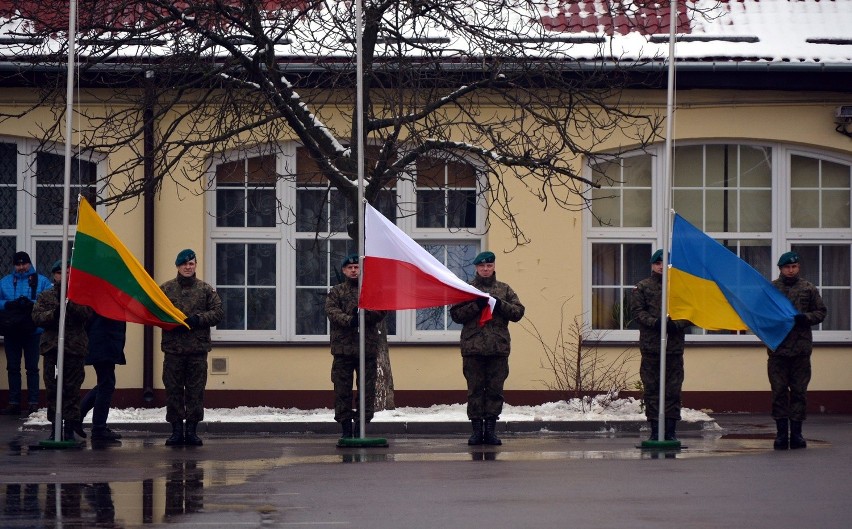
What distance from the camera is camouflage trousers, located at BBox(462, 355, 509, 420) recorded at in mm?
14039

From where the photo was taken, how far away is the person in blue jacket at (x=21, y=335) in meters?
17.3

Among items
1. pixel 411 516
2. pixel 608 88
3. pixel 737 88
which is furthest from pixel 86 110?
pixel 411 516

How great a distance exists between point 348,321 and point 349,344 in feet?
0.92

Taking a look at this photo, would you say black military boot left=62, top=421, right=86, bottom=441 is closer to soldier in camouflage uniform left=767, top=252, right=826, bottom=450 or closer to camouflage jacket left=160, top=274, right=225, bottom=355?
camouflage jacket left=160, top=274, right=225, bottom=355

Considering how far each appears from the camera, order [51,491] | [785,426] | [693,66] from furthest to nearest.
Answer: [693,66]
[785,426]
[51,491]

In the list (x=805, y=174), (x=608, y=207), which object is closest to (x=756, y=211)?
(x=805, y=174)

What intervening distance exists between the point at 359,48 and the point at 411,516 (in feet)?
19.5

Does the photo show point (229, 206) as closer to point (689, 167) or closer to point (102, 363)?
point (102, 363)

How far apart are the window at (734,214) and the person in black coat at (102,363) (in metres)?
6.58

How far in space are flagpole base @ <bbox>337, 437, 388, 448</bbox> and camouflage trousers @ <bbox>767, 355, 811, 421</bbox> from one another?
3.65 meters

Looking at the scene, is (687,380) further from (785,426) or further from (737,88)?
(785,426)

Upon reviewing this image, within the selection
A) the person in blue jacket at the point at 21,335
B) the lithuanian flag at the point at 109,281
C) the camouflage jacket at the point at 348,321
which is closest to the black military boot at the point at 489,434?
the camouflage jacket at the point at 348,321

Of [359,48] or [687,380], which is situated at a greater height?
[359,48]

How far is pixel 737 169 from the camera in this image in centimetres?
1888
